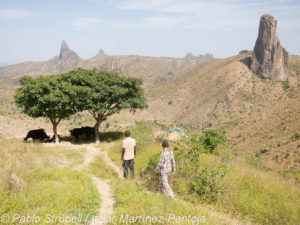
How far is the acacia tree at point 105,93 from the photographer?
16031 millimetres

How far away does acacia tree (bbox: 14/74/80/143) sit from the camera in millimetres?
14734

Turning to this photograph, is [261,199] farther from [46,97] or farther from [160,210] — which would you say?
[46,97]

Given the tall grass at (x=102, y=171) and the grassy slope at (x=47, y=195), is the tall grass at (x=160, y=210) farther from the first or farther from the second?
the tall grass at (x=102, y=171)

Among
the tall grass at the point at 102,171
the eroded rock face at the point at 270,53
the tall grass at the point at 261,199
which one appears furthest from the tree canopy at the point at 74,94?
the eroded rock face at the point at 270,53

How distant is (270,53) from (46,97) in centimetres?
8599

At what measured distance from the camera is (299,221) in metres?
4.92

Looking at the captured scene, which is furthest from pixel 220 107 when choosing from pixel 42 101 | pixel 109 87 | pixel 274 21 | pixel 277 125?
pixel 42 101

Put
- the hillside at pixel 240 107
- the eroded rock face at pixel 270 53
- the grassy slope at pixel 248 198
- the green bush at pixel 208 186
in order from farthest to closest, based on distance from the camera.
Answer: the eroded rock face at pixel 270 53 → the hillside at pixel 240 107 → the green bush at pixel 208 186 → the grassy slope at pixel 248 198

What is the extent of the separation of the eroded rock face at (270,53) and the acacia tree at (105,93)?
2962 inches

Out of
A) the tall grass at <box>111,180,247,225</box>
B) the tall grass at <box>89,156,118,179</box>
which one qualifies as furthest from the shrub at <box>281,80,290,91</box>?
the tall grass at <box>111,180,247,225</box>

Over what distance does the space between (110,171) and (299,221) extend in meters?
6.77

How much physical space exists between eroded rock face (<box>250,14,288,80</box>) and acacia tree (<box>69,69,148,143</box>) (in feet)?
247

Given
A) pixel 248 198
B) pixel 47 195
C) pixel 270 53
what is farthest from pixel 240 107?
pixel 47 195

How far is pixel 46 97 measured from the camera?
14367 mm
